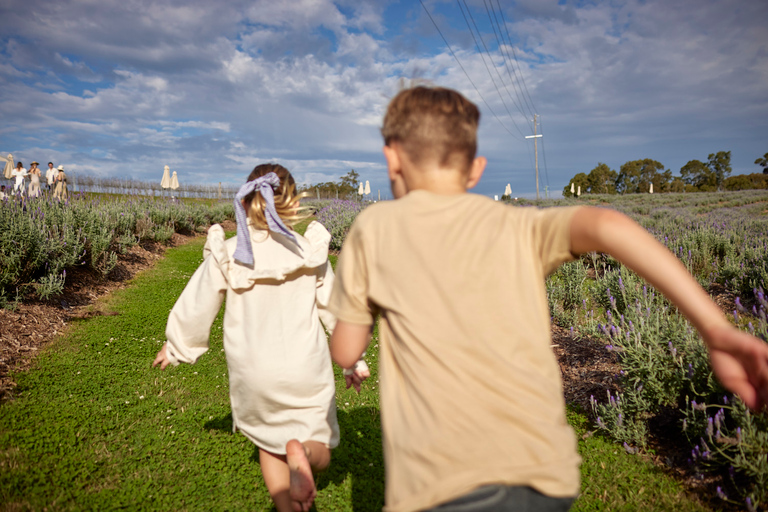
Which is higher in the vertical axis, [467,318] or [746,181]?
[746,181]

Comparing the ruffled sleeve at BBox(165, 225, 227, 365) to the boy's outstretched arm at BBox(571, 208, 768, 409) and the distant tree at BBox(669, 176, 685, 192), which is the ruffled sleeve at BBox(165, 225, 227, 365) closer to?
the boy's outstretched arm at BBox(571, 208, 768, 409)

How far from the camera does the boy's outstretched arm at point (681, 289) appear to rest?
1.02m

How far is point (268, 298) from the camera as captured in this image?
2498 millimetres

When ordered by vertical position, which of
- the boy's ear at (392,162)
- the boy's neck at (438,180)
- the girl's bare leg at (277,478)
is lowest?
the girl's bare leg at (277,478)

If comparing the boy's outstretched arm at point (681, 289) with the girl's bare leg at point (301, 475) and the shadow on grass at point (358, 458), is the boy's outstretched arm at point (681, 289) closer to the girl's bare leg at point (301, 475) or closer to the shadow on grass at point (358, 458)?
the girl's bare leg at point (301, 475)

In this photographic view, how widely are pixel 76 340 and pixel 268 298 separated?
4573 mm

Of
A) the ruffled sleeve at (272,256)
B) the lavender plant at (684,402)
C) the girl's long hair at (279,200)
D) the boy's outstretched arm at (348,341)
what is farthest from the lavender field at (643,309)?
the girl's long hair at (279,200)

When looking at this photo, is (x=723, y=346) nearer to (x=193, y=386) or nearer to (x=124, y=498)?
(x=124, y=498)

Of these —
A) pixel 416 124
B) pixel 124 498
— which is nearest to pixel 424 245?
pixel 416 124

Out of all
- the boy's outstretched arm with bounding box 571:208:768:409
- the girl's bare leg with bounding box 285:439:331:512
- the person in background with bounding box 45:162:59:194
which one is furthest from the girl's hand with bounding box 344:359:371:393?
the person in background with bounding box 45:162:59:194

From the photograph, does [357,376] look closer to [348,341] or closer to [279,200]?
[348,341]

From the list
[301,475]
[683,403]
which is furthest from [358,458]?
[683,403]

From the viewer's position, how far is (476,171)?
1376mm

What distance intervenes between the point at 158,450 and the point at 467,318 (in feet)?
11.9
